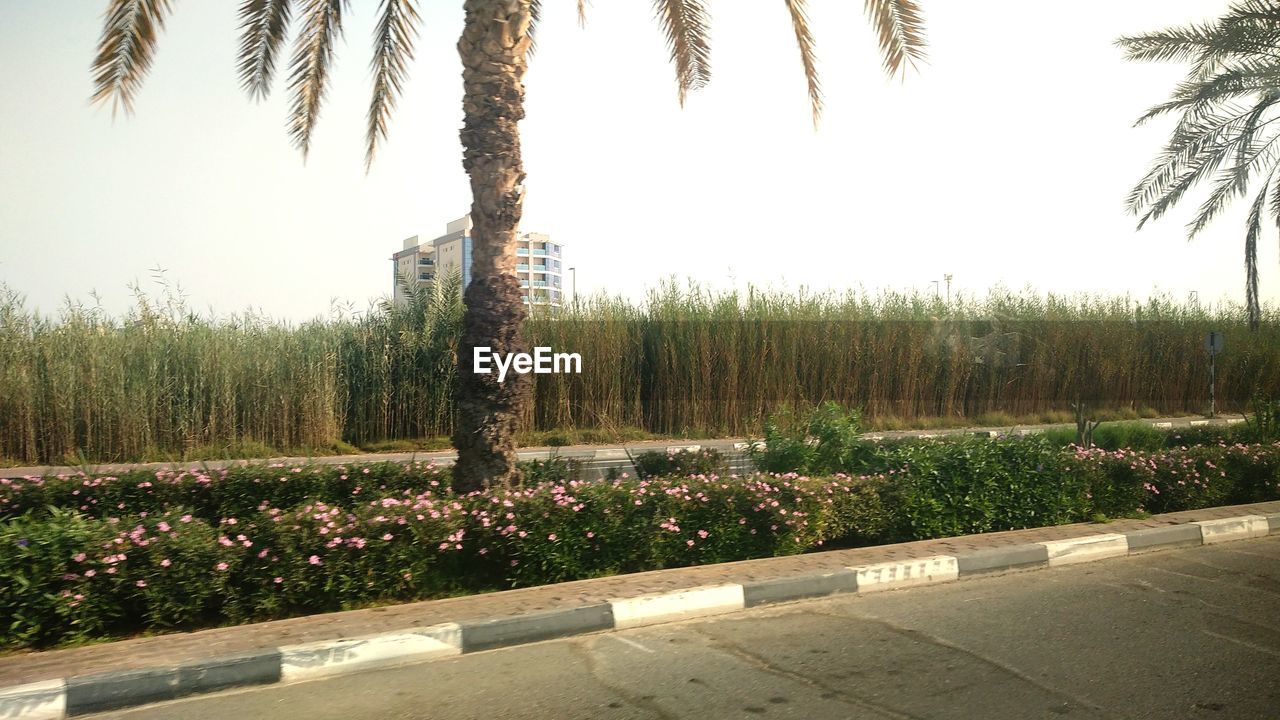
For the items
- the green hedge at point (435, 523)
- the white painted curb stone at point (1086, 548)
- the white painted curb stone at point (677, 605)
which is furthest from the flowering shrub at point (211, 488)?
the white painted curb stone at point (1086, 548)

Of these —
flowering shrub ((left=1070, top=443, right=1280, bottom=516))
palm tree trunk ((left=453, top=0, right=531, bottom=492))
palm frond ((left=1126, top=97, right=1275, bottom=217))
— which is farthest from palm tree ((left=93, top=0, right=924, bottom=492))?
palm frond ((left=1126, top=97, right=1275, bottom=217))

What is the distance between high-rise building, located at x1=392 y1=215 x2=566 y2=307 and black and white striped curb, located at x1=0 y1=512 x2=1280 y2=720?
2.97 metres

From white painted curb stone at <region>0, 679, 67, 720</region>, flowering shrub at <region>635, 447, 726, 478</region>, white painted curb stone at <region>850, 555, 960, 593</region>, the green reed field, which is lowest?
white painted curb stone at <region>850, 555, 960, 593</region>

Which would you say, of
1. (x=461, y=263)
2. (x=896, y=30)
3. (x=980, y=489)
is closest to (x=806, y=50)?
(x=896, y=30)

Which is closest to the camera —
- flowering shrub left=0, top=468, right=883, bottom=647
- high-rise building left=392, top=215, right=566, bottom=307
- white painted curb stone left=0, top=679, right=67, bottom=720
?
white painted curb stone left=0, top=679, right=67, bottom=720

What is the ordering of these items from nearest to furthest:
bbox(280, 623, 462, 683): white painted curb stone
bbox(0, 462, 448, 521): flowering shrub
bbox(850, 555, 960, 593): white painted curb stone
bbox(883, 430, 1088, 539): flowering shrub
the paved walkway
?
the paved walkway
bbox(280, 623, 462, 683): white painted curb stone
bbox(850, 555, 960, 593): white painted curb stone
bbox(0, 462, 448, 521): flowering shrub
bbox(883, 430, 1088, 539): flowering shrub

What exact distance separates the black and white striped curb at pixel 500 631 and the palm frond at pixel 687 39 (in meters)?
6.81

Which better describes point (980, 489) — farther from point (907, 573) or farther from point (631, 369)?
point (631, 369)

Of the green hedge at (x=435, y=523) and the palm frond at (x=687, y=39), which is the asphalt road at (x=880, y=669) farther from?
the palm frond at (x=687, y=39)

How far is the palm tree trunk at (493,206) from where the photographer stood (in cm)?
690

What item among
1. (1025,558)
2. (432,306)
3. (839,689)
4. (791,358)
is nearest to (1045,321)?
(791,358)

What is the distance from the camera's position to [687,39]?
1097 centimetres

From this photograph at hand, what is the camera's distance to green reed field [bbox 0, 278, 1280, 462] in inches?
574

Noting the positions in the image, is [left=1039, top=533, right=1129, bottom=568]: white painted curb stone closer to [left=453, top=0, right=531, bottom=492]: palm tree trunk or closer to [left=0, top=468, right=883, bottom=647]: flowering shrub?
[left=0, top=468, right=883, bottom=647]: flowering shrub
